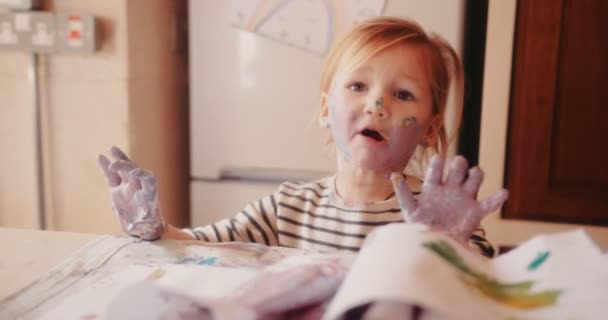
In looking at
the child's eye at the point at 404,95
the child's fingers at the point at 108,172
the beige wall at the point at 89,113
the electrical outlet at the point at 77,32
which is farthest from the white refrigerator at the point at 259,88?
the child's fingers at the point at 108,172

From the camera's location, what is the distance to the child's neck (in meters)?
0.72

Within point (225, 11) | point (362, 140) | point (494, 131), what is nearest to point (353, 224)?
point (362, 140)

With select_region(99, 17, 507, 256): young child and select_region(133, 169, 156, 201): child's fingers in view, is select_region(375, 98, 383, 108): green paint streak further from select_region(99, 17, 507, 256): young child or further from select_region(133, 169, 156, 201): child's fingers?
select_region(133, 169, 156, 201): child's fingers

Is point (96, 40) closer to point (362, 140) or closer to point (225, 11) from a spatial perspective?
point (225, 11)

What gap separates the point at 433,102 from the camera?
0.71 metres

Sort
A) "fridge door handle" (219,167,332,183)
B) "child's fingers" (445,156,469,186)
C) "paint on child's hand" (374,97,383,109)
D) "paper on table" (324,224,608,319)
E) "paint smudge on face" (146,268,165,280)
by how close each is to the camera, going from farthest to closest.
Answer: "fridge door handle" (219,167,332,183), "paint on child's hand" (374,97,383,109), "child's fingers" (445,156,469,186), "paint smudge on face" (146,268,165,280), "paper on table" (324,224,608,319)

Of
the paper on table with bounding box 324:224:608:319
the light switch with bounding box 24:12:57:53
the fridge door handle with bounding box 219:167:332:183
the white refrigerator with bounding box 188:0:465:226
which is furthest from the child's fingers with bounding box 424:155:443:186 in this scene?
the light switch with bounding box 24:12:57:53

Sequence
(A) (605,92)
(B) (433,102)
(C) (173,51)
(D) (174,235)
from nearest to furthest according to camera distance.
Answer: (D) (174,235)
(B) (433,102)
(A) (605,92)
(C) (173,51)

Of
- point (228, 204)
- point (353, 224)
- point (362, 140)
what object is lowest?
point (228, 204)

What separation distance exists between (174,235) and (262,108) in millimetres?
902

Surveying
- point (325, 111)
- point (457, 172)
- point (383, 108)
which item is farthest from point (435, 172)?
point (325, 111)

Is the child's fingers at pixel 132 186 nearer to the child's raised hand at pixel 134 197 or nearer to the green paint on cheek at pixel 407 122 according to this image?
the child's raised hand at pixel 134 197

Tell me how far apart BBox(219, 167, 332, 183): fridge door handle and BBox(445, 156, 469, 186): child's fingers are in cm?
97

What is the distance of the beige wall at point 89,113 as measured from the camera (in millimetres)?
1378
